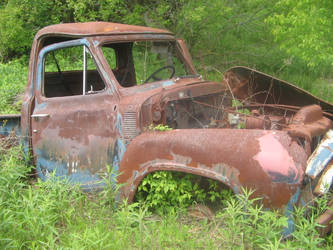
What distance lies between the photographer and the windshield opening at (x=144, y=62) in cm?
391

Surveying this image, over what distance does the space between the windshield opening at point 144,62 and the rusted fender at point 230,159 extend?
118 cm

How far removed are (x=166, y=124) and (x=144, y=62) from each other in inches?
63.6

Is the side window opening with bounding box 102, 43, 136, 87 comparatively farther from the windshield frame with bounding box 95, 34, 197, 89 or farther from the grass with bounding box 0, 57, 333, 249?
the grass with bounding box 0, 57, 333, 249

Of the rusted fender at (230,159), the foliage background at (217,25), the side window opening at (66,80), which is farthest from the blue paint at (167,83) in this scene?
the foliage background at (217,25)

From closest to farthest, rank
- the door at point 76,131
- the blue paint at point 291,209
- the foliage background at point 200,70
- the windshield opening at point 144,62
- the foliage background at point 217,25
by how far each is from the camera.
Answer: the blue paint at point 291,209 < the foliage background at point 200,70 < the door at point 76,131 < the windshield opening at point 144,62 < the foliage background at point 217,25

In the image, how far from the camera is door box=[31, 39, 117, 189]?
3170 millimetres

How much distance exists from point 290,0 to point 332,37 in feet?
2.57

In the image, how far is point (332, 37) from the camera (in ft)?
16.2

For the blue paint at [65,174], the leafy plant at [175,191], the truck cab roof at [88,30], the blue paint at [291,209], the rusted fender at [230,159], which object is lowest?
the blue paint at [65,174]

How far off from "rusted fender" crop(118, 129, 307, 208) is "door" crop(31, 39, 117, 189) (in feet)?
1.47

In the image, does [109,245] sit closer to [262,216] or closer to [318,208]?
[262,216]

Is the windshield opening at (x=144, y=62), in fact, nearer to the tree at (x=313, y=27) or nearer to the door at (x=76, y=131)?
the door at (x=76, y=131)

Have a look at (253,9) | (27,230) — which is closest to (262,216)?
(27,230)

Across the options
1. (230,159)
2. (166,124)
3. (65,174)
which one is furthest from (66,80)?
(230,159)
